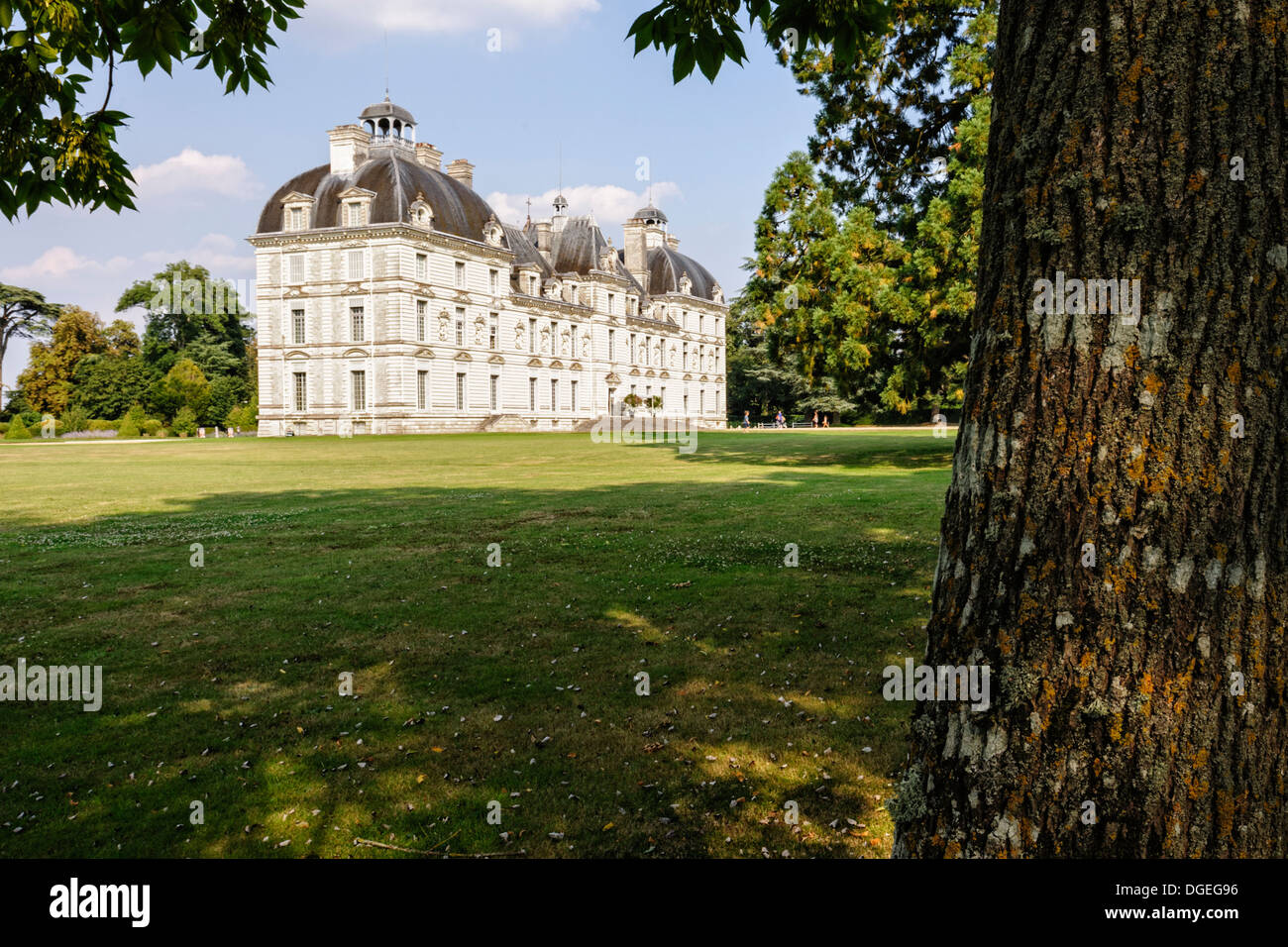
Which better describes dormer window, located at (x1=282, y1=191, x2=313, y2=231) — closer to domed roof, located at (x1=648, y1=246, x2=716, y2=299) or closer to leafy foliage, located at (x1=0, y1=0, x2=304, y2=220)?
domed roof, located at (x1=648, y1=246, x2=716, y2=299)

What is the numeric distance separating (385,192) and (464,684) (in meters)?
60.7

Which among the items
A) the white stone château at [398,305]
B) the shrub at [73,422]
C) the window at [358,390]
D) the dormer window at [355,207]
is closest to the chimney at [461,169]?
the white stone château at [398,305]

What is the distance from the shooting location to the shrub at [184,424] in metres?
60.4

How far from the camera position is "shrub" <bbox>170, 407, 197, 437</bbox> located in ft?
198

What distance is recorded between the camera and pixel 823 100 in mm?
25031

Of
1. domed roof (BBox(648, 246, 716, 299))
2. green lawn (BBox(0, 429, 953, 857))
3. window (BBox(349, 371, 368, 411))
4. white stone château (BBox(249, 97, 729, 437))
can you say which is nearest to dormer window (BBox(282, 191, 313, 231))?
white stone château (BBox(249, 97, 729, 437))

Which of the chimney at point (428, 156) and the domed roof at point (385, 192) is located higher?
the chimney at point (428, 156)

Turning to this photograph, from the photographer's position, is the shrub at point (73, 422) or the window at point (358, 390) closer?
the shrub at point (73, 422)

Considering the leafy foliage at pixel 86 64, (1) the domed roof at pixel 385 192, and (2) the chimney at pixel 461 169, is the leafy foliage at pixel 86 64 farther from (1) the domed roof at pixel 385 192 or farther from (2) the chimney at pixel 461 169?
(2) the chimney at pixel 461 169

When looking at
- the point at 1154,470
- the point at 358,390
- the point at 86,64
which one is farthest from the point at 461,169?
the point at 1154,470

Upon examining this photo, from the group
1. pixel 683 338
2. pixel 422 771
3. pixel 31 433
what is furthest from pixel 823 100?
pixel 683 338

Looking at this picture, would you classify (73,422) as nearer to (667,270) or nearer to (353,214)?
(353,214)

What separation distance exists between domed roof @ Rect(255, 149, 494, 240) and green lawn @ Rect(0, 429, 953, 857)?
5107cm

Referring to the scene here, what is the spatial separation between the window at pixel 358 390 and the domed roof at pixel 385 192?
35.8 feet
